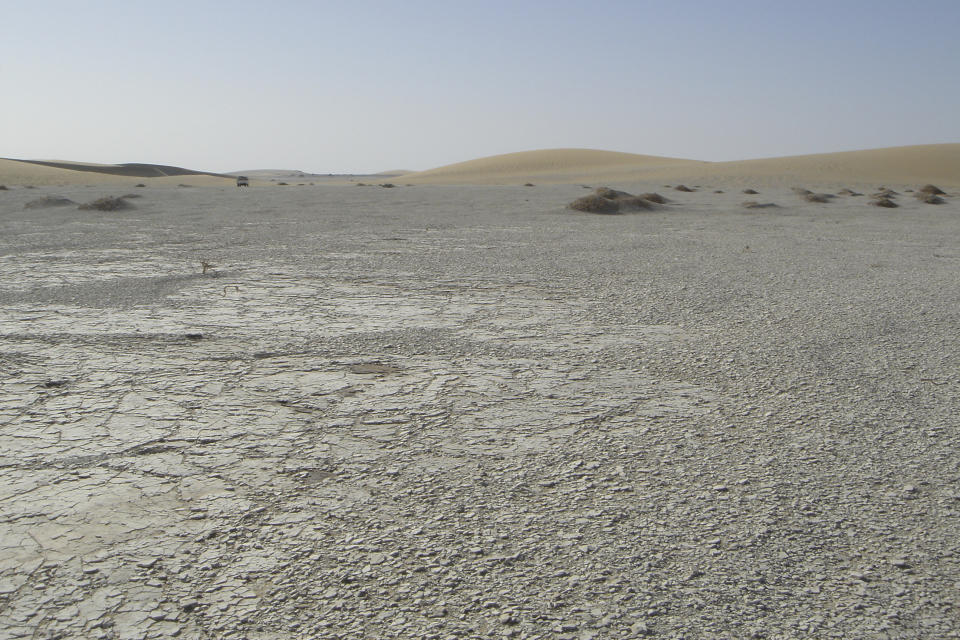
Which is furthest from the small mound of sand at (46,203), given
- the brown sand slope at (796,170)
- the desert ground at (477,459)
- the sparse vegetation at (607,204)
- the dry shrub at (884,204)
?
the brown sand slope at (796,170)

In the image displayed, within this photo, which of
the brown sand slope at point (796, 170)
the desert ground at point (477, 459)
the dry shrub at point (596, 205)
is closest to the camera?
the desert ground at point (477, 459)

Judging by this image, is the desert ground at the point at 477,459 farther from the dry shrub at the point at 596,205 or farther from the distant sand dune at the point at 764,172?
the distant sand dune at the point at 764,172

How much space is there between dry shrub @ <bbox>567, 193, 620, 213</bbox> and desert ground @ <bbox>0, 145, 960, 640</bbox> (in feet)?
25.5

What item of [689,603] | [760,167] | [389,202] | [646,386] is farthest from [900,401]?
[760,167]

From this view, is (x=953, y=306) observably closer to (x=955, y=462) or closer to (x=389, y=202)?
(x=955, y=462)

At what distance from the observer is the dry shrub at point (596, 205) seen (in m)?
13.4

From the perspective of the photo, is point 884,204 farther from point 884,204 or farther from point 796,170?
point 796,170

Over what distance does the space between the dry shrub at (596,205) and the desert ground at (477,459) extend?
25.5 ft

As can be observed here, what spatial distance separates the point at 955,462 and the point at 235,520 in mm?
2335

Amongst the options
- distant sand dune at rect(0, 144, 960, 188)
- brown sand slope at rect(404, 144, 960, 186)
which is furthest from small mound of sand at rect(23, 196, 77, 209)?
brown sand slope at rect(404, 144, 960, 186)

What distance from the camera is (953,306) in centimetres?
501

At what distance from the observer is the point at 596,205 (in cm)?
1344

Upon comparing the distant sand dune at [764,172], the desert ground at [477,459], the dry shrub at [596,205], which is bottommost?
the desert ground at [477,459]

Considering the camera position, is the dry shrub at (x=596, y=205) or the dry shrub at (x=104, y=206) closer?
the dry shrub at (x=596, y=205)
